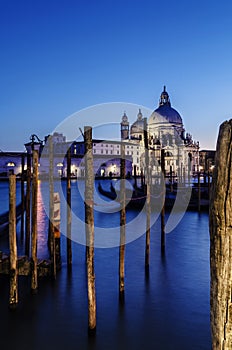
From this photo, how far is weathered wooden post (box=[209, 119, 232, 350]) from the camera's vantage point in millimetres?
1108

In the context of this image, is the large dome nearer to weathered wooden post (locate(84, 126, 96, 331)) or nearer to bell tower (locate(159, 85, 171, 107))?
bell tower (locate(159, 85, 171, 107))

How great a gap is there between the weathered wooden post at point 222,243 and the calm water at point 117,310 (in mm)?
1708

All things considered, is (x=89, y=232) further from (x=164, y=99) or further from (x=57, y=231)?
(x=164, y=99)

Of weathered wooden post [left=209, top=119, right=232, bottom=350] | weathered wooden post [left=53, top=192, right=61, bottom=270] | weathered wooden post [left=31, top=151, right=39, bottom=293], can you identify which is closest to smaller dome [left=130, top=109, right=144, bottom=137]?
weathered wooden post [left=53, top=192, right=61, bottom=270]

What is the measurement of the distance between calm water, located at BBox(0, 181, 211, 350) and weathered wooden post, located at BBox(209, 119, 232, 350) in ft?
5.60

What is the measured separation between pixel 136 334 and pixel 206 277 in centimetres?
190

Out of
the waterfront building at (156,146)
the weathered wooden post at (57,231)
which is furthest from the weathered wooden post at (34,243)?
the waterfront building at (156,146)

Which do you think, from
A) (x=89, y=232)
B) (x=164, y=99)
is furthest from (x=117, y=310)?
(x=164, y=99)

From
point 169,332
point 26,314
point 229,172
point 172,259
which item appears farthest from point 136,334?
→ point 172,259

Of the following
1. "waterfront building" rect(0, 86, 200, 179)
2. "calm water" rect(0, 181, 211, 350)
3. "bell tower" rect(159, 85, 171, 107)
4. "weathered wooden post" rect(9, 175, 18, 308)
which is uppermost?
"bell tower" rect(159, 85, 171, 107)

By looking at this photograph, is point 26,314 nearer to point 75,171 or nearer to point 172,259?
Result: point 172,259

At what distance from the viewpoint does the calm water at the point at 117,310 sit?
9.10ft

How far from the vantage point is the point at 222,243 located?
117 centimetres

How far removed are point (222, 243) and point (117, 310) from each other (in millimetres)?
2448
